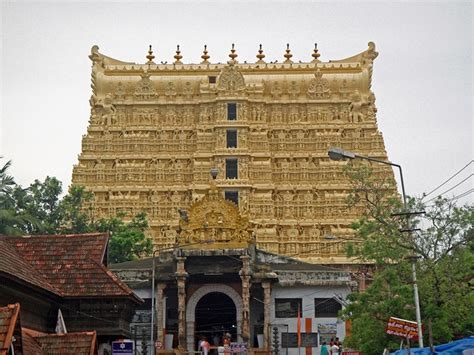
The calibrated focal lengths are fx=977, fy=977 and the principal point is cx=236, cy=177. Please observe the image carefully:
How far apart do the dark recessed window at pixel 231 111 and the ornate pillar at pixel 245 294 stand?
3159cm

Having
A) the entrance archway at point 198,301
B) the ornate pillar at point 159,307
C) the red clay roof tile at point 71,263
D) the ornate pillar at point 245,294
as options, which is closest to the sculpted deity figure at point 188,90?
the ornate pillar at point 159,307

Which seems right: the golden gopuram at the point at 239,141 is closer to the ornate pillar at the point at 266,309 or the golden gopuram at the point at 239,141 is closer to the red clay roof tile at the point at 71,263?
the ornate pillar at the point at 266,309

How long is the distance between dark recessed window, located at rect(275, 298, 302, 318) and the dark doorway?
89.1 inches

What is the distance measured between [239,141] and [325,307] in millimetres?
27913

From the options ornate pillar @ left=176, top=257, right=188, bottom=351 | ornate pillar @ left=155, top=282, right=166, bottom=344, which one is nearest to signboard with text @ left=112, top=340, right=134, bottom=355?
ornate pillar @ left=176, top=257, right=188, bottom=351

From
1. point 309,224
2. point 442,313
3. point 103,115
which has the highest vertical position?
point 103,115

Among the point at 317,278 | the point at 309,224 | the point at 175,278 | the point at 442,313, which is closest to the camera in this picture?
the point at 442,313

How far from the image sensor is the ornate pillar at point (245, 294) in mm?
46625

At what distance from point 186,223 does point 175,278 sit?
307 cm

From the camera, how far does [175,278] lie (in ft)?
155

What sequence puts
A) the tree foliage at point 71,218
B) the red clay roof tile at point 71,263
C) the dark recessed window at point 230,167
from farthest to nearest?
the dark recessed window at point 230,167 < the tree foliage at point 71,218 < the red clay roof tile at point 71,263

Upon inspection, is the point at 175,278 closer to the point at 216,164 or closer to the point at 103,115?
the point at 216,164

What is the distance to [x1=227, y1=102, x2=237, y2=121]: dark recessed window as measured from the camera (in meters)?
77.3

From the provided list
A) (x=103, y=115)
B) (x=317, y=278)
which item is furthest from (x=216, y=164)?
(x=317, y=278)
